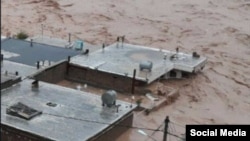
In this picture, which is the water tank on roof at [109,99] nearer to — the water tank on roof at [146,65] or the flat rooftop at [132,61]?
the flat rooftop at [132,61]

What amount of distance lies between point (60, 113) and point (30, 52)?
5227 mm

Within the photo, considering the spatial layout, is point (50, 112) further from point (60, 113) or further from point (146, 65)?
point (146, 65)

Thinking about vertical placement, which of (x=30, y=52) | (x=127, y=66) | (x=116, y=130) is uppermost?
(x=30, y=52)

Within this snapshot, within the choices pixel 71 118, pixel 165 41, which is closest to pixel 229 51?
pixel 165 41

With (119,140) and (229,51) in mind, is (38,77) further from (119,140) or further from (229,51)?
(229,51)

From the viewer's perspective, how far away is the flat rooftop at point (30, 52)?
609 inches

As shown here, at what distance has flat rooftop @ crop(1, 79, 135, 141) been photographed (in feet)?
34.9

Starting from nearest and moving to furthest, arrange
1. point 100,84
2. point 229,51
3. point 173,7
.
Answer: point 100,84 < point 229,51 < point 173,7

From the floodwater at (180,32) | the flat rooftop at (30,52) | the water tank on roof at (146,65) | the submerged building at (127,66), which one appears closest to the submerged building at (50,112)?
the floodwater at (180,32)

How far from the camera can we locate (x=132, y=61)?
16141 millimetres

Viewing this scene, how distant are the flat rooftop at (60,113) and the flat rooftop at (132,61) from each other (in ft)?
8.30

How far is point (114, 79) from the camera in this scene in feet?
49.4

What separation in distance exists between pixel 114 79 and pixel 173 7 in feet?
47.1

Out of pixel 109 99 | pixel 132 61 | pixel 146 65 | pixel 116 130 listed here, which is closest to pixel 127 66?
pixel 132 61
